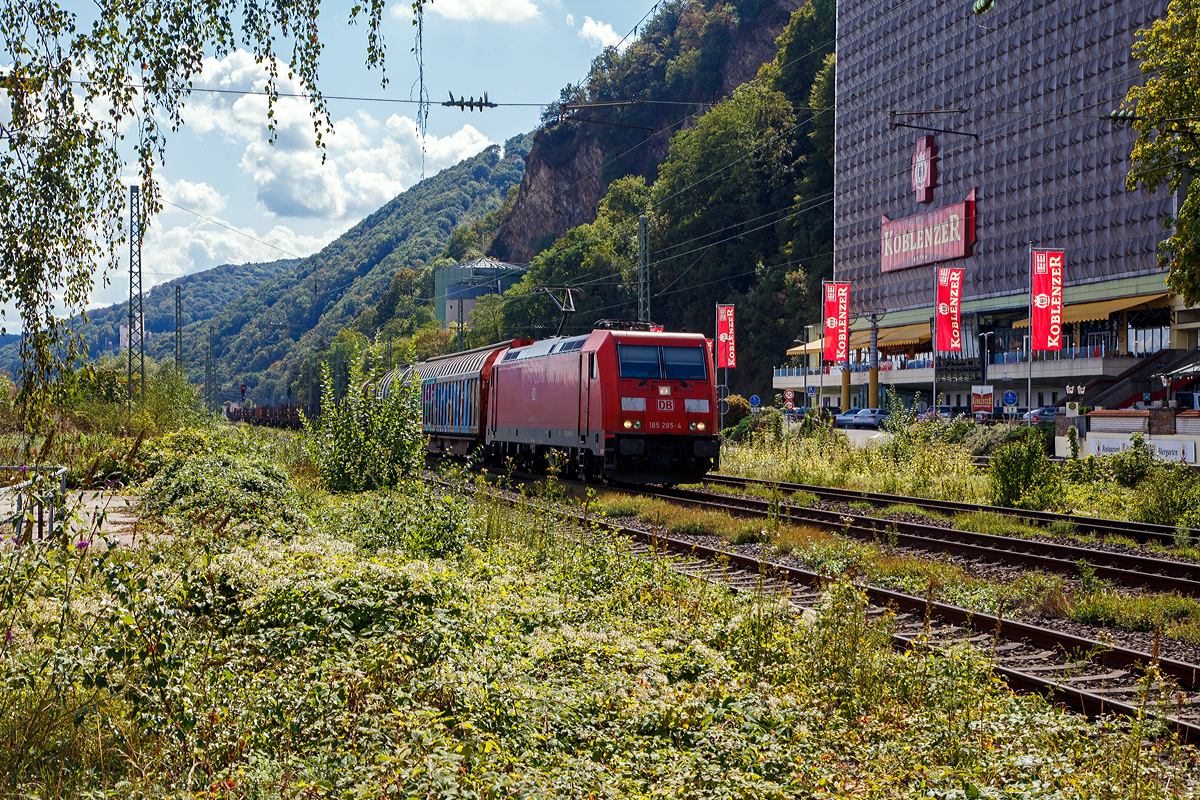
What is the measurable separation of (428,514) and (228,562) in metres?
3.62

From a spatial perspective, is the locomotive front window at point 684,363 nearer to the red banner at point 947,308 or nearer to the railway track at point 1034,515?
the railway track at point 1034,515

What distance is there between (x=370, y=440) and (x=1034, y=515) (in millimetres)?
11201

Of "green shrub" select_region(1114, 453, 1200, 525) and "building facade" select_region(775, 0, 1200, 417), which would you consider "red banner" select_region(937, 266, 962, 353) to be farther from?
"green shrub" select_region(1114, 453, 1200, 525)

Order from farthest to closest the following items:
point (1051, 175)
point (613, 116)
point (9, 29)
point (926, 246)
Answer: point (613, 116) → point (926, 246) → point (1051, 175) → point (9, 29)

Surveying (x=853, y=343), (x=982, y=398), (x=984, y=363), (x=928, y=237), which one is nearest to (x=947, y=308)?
(x=984, y=363)

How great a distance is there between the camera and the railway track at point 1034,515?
48.3 ft

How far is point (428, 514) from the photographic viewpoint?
10.6 meters

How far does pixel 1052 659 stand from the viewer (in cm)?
771

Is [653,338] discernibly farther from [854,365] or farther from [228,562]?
[854,365]

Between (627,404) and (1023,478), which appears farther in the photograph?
(627,404)

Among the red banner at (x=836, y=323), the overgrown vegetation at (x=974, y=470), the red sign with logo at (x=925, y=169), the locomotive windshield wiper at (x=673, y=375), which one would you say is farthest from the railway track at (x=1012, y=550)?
the red sign with logo at (x=925, y=169)

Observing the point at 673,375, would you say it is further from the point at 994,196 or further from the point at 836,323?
the point at 994,196

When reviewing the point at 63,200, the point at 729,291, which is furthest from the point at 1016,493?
the point at 729,291

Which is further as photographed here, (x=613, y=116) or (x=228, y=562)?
(x=613, y=116)
